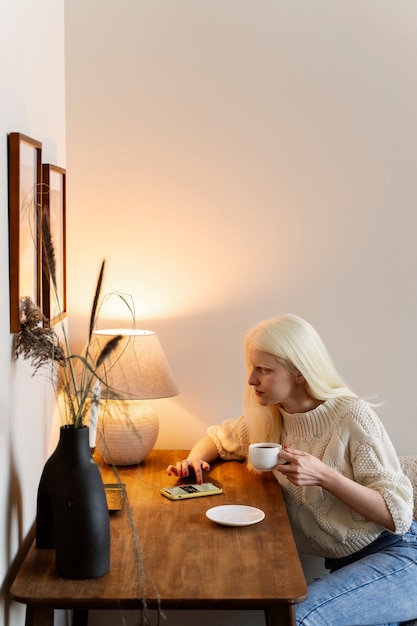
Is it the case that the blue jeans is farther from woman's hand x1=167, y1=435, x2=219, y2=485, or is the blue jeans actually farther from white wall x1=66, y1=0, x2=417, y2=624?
white wall x1=66, y1=0, x2=417, y2=624

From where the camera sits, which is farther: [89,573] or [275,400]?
[275,400]

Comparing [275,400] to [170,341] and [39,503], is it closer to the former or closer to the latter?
[170,341]

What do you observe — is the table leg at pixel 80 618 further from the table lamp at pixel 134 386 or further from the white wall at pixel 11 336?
the white wall at pixel 11 336

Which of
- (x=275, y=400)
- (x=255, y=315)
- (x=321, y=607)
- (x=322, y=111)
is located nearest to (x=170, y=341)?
(x=255, y=315)

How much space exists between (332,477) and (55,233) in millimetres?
1019

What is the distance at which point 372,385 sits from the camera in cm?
283

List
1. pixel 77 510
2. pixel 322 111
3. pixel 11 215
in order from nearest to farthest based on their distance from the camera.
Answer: pixel 77 510 → pixel 11 215 → pixel 322 111

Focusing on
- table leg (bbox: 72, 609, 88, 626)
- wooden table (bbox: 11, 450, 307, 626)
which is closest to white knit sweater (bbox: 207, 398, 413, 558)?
wooden table (bbox: 11, 450, 307, 626)

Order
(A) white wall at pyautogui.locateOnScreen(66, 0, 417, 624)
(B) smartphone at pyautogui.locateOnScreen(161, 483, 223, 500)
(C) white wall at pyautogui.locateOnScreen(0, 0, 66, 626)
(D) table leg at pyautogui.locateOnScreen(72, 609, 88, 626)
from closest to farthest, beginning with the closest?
(C) white wall at pyautogui.locateOnScreen(0, 0, 66, 626)
(B) smartphone at pyautogui.locateOnScreen(161, 483, 223, 500)
(D) table leg at pyautogui.locateOnScreen(72, 609, 88, 626)
(A) white wall at pyautogui.locateOnScreen(66, 0, 417, 624)

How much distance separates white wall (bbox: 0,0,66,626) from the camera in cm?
175

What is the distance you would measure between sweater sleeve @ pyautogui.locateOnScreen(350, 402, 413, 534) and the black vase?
80 cm

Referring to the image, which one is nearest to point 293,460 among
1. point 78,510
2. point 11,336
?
point 78,510

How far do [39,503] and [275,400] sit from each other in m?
0.80

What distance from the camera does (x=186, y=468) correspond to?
95.7 inches
